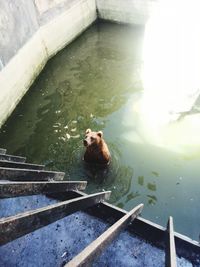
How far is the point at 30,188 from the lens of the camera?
291cm

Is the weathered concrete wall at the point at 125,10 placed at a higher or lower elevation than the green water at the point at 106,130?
higher

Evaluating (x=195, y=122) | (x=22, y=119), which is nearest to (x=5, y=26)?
(x=22, y=119)

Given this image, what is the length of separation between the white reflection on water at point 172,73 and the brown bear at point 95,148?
1.74 m

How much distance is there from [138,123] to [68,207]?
5.42 metres

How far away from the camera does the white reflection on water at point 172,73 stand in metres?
7.57

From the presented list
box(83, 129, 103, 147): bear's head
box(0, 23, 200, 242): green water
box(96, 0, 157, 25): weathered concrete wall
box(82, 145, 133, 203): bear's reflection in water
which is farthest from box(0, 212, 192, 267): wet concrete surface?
box(96, 0, 157, 25): weathered concrete wall

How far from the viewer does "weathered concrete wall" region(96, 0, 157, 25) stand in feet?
39.6

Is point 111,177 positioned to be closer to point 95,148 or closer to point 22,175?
point 95,148

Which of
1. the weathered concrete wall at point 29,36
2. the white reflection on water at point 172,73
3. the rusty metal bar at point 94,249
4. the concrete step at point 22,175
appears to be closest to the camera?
the rusty metal bar at point 94,249

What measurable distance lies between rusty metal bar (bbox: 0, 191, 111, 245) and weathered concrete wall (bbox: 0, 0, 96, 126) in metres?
5.86

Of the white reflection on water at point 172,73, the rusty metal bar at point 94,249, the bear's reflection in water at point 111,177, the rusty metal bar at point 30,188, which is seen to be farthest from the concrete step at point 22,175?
the white reflection on water at point 172,73

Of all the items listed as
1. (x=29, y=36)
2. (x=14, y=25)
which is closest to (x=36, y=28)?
(x=29, y=36)

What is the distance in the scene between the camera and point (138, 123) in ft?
26.2

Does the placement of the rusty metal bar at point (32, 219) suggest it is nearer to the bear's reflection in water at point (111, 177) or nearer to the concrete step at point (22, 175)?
the concrete step at point (22, 175)
